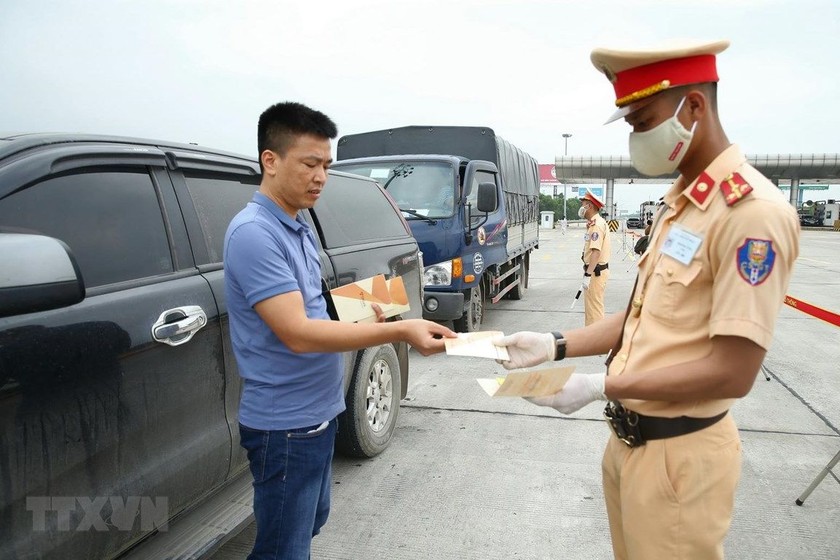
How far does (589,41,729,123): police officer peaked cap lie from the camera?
1386mm

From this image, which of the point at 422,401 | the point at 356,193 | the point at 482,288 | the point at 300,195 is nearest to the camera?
the point at 300,195

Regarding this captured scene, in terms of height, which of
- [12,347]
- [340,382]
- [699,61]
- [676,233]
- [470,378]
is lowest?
[470,378]

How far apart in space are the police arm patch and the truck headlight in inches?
196

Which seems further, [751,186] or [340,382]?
[340,382]

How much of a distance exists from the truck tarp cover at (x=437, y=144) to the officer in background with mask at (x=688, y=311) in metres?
6.86

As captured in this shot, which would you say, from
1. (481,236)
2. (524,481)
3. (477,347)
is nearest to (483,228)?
(481,236)

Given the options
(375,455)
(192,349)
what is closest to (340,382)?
(192,349)

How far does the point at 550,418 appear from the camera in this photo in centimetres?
448

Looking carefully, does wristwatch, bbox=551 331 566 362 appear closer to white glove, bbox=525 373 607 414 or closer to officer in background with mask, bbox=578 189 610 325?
white glove, bbox=525 373 607 414

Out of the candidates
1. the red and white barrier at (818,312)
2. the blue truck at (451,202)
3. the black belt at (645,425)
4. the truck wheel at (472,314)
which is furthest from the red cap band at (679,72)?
the truck wheel at (472,314)

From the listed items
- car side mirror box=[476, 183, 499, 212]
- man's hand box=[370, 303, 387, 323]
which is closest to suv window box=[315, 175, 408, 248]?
man's hand box=[370, 303, 387, 323]

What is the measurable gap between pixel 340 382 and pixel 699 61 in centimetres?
146

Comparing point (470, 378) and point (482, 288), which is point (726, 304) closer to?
point (470, 378)

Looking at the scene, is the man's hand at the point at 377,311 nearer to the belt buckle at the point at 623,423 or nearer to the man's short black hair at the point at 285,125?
the man's short black hair at the point at 285,125
